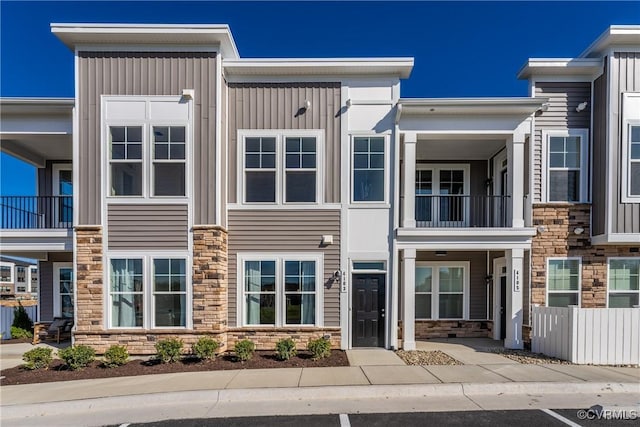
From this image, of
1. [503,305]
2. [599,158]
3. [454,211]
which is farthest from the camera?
[454,211]

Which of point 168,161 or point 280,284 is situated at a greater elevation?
point 168,161

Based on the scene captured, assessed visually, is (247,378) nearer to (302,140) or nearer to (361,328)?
(361,328)

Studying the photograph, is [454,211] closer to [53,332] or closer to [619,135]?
[619,135]

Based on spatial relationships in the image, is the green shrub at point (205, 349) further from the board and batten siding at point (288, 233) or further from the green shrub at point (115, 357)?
the board and batten siding at point (288, 233)

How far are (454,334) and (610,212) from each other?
505 centimetres

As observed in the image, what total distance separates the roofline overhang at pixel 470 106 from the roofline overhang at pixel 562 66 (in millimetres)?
1082

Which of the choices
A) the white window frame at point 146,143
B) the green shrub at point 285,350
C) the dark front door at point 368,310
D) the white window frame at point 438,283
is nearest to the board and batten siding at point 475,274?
the white window frame at point 438,283

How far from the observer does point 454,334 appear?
10859 mm

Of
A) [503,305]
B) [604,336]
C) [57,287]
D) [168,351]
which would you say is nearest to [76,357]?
[168,351]

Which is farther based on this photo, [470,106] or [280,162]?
[280,162]

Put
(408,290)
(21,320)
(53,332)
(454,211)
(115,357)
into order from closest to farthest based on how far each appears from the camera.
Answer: (115,357) → (408,290) → (53,332) → (454,211) → (21,320)

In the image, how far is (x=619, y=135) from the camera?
8.85 meters

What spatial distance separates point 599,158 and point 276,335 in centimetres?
902

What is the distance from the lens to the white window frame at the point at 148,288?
855 centimetres
